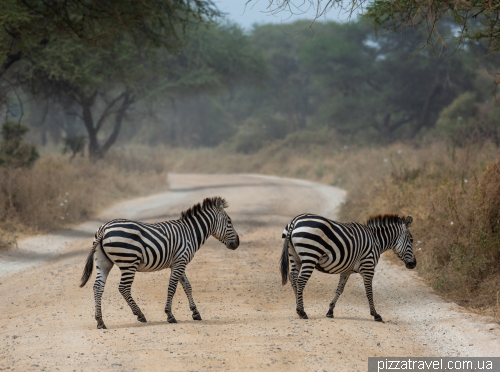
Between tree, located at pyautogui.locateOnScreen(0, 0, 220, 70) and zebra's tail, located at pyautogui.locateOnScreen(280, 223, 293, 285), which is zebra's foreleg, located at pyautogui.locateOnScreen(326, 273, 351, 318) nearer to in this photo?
zebra's tail, located at pyautogui.locateOnScreen(280, 223, 293, 285)

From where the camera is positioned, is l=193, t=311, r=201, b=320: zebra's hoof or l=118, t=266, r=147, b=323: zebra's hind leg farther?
l=193, t=311, r=201, b=320: zebra's hoof

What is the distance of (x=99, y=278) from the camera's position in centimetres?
577

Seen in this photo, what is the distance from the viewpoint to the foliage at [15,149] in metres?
14.1

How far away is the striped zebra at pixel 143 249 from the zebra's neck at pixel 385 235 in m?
2.07

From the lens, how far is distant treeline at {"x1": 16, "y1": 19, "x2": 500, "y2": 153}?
27203mm

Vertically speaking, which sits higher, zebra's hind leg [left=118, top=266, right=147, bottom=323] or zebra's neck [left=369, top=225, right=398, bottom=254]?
zebra's neck [left=369, top=225, right=398, bottom=254]

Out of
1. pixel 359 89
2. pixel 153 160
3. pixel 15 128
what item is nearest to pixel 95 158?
pixel 153 160

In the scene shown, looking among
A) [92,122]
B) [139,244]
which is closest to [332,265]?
[139,244]

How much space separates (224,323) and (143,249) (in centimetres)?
127

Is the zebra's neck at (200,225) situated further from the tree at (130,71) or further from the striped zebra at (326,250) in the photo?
the tree at (130,71)

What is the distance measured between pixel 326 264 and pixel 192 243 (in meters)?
1.59

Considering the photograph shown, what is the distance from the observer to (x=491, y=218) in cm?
802

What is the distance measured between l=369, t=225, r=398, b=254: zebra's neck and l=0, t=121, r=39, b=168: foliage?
10607 millimetres

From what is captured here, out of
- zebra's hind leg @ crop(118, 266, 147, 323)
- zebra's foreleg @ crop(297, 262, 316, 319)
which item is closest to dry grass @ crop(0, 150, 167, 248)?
zebra's hind leg @ crop(118, 266, 147, 323)
